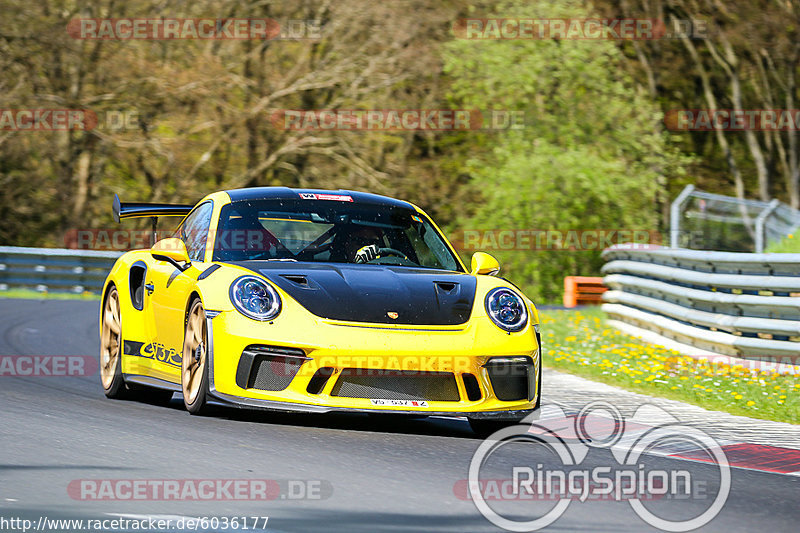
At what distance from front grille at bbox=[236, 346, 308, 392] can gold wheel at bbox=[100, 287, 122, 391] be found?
2.09 metres

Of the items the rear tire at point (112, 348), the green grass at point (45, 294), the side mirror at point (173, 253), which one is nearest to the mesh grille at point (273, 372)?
the side mirror at point (173, 253)

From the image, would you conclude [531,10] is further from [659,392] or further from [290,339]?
[290,339]

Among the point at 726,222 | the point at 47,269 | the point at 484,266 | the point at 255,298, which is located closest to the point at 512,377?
the point at 484,266

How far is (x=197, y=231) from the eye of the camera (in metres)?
8.54

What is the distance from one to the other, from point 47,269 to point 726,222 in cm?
1380

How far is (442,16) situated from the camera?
3216 centimetres

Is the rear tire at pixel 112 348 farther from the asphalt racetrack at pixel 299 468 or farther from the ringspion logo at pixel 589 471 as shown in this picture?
the ringspion logo at pixel 589 471

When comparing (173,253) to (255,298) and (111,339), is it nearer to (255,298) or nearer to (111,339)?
(255,298)

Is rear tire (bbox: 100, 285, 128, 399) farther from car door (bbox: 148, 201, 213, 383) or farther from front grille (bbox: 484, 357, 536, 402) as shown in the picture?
front grille (bbox: 484, 357, 536, 402)

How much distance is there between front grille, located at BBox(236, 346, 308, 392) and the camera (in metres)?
6.93

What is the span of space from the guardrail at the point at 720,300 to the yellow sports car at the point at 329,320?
12.3 feet

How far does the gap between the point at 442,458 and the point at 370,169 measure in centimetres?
2414

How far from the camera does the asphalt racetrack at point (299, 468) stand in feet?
16.5

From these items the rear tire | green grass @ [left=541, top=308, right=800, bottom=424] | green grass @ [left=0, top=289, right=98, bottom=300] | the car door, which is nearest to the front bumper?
the car door
